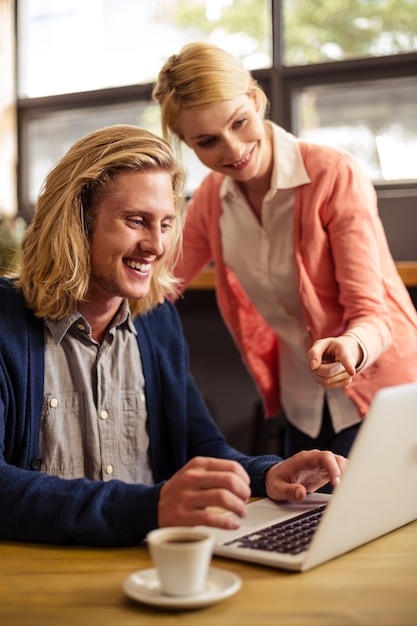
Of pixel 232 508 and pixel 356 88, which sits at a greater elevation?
pixel 356 88

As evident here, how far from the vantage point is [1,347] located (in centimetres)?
144

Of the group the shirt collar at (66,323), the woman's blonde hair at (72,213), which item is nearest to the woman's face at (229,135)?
the woman's blonde hair at (72,213)

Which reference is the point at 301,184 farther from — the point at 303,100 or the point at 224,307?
the point at 303,100

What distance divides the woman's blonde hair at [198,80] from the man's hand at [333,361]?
63 centimetres

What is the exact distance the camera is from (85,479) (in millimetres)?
1196

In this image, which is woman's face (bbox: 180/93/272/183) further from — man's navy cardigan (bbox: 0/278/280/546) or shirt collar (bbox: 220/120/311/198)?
man's navy cardigan (bbox: 0/278/280/546)

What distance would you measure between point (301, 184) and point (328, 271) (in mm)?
214

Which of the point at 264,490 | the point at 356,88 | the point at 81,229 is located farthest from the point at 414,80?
the point at 264,490

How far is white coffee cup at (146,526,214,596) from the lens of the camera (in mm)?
850

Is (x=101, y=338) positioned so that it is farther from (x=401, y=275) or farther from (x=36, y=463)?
(x=401, y=275)

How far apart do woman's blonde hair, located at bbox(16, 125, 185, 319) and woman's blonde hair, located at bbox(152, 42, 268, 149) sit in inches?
11.2

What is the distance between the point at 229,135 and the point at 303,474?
868 mm

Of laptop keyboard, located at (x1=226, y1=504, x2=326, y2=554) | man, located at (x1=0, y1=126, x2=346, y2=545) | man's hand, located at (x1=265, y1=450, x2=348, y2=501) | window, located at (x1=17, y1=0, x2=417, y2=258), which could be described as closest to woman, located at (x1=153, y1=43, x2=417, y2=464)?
man, located at (x1=0, y1=126, x2=346, y2=545)

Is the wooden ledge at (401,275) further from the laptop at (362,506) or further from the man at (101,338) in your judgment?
the laptop at (362,506)
